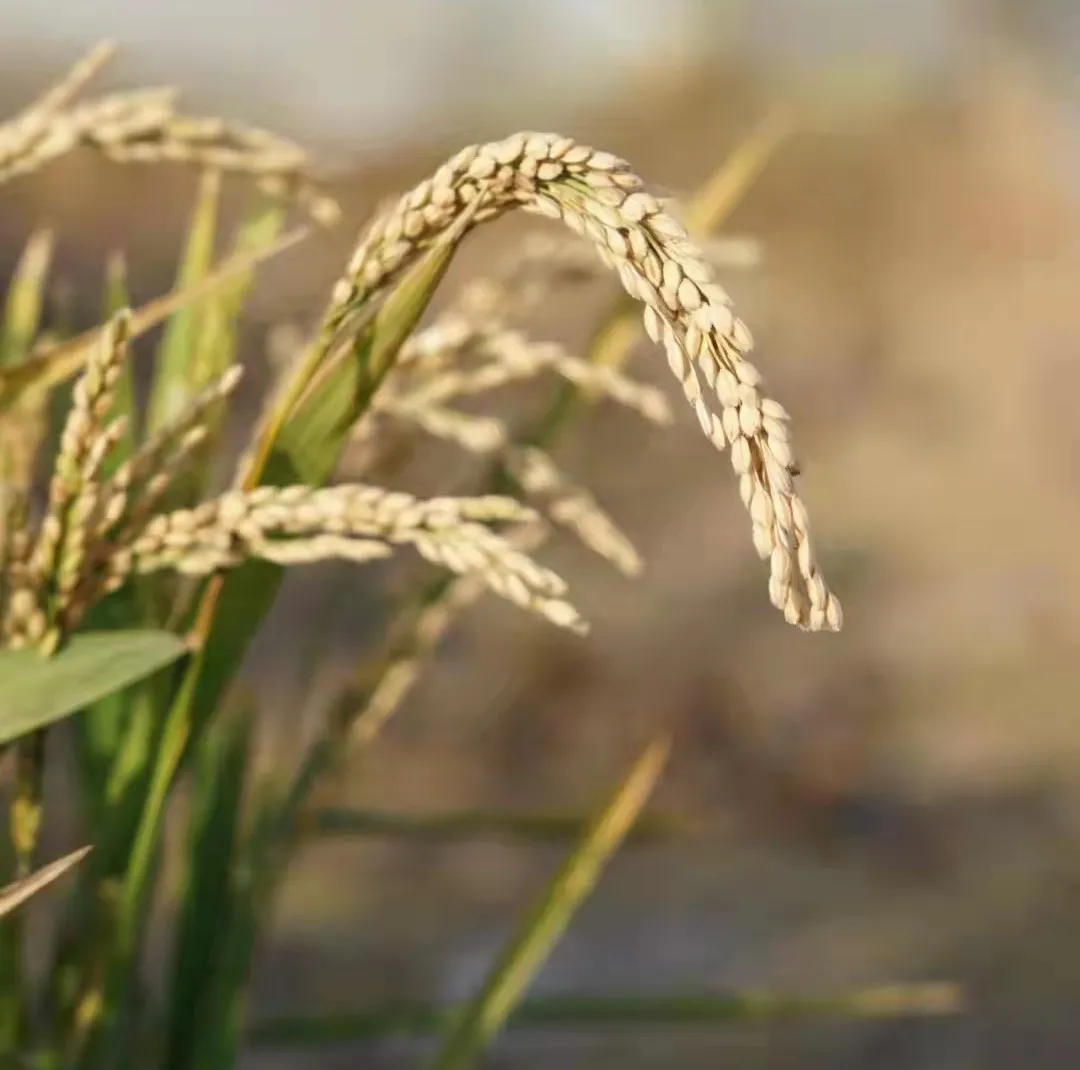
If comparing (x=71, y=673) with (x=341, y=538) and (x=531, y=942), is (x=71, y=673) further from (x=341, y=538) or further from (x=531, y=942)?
(x=531, y=942)

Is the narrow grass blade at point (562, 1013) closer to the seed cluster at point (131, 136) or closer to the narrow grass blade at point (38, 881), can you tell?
the narrow grass blade at point (38, 881)

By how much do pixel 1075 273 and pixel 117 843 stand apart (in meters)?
4.72

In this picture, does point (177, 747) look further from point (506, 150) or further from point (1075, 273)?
point (1075, 273)

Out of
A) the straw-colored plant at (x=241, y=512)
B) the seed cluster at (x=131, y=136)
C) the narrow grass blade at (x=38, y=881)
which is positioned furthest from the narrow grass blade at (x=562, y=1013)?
the seed cluster at (x=131, y=136)

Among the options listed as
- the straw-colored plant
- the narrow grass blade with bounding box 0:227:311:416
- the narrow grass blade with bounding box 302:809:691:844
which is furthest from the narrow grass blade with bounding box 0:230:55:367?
the narrow grass blade with bounding box 302:809:691:844

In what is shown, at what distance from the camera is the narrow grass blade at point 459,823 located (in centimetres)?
60

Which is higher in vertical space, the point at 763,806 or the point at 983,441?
the point at 983,441

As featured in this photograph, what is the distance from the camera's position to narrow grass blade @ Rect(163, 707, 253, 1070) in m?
0.49

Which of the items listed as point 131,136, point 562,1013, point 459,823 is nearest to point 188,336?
point 131,136

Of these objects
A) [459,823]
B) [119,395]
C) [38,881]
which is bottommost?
[38,881]

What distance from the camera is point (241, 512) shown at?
0.34m

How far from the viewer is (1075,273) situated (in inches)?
177

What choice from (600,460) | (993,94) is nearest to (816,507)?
(600,460)

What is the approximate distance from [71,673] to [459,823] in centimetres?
30
